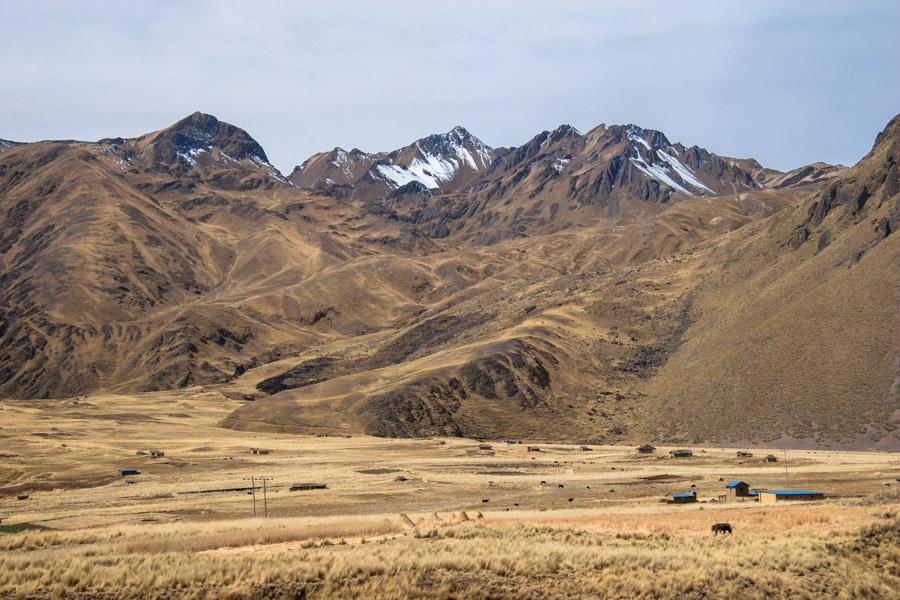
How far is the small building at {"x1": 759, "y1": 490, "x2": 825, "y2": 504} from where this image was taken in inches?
1944

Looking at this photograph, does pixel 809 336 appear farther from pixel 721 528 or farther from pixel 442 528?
pixel 442 528

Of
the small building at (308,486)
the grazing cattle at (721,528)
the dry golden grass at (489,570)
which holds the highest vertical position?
the dry golden grass at (489,570)

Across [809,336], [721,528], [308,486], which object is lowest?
[308,486]

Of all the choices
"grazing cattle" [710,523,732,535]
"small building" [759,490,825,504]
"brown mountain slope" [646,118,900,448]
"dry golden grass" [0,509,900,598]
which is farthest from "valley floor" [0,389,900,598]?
"brown mountain slope" [646,118,900,448]

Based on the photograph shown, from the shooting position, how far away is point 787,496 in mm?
50469

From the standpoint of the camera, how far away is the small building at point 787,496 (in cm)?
4938

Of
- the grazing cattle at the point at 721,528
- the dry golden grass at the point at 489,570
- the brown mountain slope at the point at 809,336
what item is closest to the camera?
the dry golden grass at the point at 489,570

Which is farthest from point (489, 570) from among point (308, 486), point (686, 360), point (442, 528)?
point (686, 360)

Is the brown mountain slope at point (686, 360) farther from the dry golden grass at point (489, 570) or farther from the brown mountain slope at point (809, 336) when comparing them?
the dry golden grass at point (489, 570)

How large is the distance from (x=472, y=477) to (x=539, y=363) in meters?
58.2

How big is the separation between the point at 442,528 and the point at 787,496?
2819 cm

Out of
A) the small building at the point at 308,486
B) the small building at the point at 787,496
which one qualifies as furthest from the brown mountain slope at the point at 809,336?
the small building at the point at 308,486

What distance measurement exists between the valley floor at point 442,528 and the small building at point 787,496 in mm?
2083

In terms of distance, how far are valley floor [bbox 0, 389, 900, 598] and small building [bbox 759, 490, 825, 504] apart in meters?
2.08
